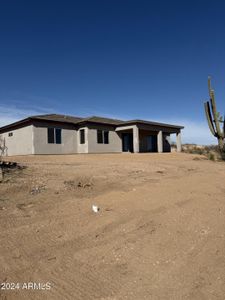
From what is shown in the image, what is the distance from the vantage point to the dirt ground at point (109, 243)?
7.52ft

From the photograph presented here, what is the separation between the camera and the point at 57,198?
15.3 ft

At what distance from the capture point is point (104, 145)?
67.6 feet

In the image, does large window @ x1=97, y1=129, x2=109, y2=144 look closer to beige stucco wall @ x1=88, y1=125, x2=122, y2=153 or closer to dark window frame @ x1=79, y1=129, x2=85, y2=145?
beige stucco wall @ x1=88, y1=125, x2=122, y2=153

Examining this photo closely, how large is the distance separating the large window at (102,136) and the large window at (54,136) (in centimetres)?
336

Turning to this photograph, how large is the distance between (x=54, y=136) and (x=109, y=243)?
629 inches

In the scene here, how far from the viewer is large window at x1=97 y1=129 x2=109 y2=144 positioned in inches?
792

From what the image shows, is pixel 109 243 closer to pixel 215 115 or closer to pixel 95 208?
pixel 95 208

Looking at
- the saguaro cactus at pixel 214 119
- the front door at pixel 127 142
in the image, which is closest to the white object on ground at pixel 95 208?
the saguaro cactus at pixel 214 119

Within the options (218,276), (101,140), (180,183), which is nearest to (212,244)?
(218,276)

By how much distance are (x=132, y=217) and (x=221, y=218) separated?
5.21ft

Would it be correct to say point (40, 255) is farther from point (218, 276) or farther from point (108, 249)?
point (218, 276)

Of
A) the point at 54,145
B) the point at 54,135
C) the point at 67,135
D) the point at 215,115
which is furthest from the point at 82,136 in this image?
the point at 215,115

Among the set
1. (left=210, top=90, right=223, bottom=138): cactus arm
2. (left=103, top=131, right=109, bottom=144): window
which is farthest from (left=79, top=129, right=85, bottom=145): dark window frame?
(left=210, top=90, right=223, bottom=138): cactus arm

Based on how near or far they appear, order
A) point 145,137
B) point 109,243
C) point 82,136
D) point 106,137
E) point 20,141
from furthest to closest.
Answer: point 145,137 < point 106,137 < point 82,136 < point 20,141 < point 109,243
